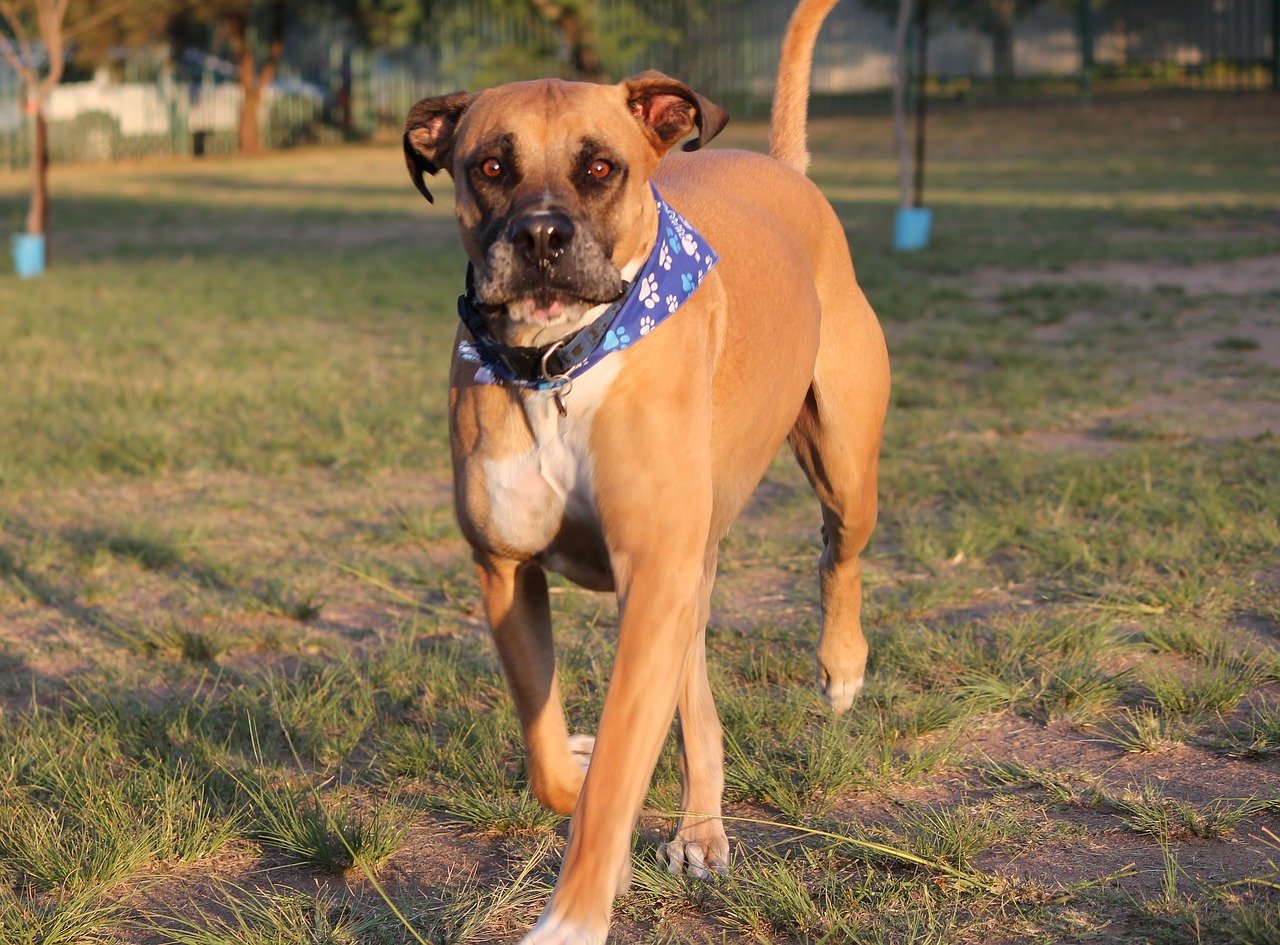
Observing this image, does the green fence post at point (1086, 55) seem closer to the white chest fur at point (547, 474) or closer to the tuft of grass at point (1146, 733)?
the tuft of grass at point (1146, 733)

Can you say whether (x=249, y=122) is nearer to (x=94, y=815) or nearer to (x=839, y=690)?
(x=839, y=690)

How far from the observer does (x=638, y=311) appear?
3.12 metres

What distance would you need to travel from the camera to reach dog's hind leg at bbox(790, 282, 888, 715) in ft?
13.7

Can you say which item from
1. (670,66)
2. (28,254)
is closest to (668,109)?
(28,254)

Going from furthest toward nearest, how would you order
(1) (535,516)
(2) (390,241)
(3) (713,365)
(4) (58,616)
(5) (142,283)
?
(2) (390,241) < (5) (142,283) < (4) (58,616) < (3) (713,365) < (1) (535,516)

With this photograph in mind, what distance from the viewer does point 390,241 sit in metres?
17.9

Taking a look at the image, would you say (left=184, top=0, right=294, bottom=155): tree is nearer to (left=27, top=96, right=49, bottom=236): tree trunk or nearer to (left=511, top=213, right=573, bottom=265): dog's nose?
(left=27, top=96, right=49, bottom=236): tree trunk

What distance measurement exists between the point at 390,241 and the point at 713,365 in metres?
14.9

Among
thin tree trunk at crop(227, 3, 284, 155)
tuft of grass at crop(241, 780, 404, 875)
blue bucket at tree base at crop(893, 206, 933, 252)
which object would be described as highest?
thin tree trunk at crop(227, 3, 284, 155)

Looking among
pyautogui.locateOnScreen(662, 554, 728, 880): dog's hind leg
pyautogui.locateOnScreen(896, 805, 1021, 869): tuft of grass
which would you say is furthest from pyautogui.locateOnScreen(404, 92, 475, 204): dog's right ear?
pyautogui.locateOnScreen(896, 805, 1021, 869): tuft of grass

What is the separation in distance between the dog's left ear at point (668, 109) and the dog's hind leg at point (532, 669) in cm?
98

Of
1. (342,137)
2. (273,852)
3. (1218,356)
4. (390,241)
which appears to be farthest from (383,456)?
(342,137)

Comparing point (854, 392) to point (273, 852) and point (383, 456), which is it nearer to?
point (273, 852)

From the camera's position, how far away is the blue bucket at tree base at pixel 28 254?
1520 cm
